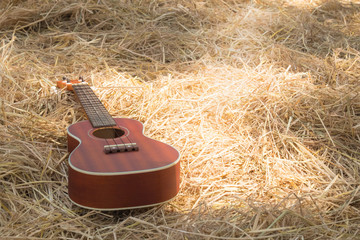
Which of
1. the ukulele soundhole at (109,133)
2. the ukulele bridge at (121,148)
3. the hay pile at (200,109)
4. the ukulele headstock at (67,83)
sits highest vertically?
the ukulele bridge at (121,148)

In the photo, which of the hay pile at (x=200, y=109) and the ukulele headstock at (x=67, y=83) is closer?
the hay pile at (x=200, y=109)

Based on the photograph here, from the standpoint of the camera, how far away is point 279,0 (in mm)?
3918

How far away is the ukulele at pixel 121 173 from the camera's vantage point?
143 centimetres

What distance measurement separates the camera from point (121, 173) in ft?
4.66

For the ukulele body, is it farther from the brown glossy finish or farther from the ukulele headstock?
the ukulele headstock

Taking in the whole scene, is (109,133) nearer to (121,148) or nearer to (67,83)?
(121,148)

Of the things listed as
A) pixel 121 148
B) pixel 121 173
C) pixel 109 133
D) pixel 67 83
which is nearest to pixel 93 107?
pixel 109 133

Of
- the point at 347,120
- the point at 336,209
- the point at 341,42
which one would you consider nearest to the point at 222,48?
the point at 341,42

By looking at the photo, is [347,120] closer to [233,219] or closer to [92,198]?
[233,219]

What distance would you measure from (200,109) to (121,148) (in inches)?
26.4

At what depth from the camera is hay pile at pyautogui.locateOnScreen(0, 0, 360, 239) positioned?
1430 millimetres

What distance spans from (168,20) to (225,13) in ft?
1.76

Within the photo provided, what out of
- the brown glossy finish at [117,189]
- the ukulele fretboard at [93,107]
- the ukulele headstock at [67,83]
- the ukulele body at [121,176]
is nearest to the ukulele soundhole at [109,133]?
the ukulele fretboard at [93,107]

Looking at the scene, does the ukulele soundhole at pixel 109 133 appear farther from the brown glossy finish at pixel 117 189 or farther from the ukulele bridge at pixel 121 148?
the brown glossy finish at pixel 117 189
